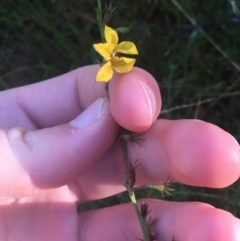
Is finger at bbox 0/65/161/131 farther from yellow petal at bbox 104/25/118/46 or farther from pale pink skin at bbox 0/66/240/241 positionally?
yellow petal at bbox 104/25/118/46

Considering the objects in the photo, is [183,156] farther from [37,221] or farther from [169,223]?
[37,221]

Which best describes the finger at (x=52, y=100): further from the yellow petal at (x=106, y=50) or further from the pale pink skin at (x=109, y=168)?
the yellow petal at (x=106, y=50)

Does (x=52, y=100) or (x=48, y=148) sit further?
(x=52, y=100)

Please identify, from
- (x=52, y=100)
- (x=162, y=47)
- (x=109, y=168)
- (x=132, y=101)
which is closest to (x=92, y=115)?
(x=132, y=101)

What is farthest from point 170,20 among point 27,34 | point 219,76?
point 27,34

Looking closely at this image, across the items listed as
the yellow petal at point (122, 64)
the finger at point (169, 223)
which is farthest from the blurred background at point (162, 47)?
the yellow petal at point (122, 64)

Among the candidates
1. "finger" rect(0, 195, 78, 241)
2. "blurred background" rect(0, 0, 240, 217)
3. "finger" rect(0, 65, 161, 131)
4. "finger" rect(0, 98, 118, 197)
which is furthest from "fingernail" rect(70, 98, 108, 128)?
"blurred background" rect(0, 0, 240, 217)
